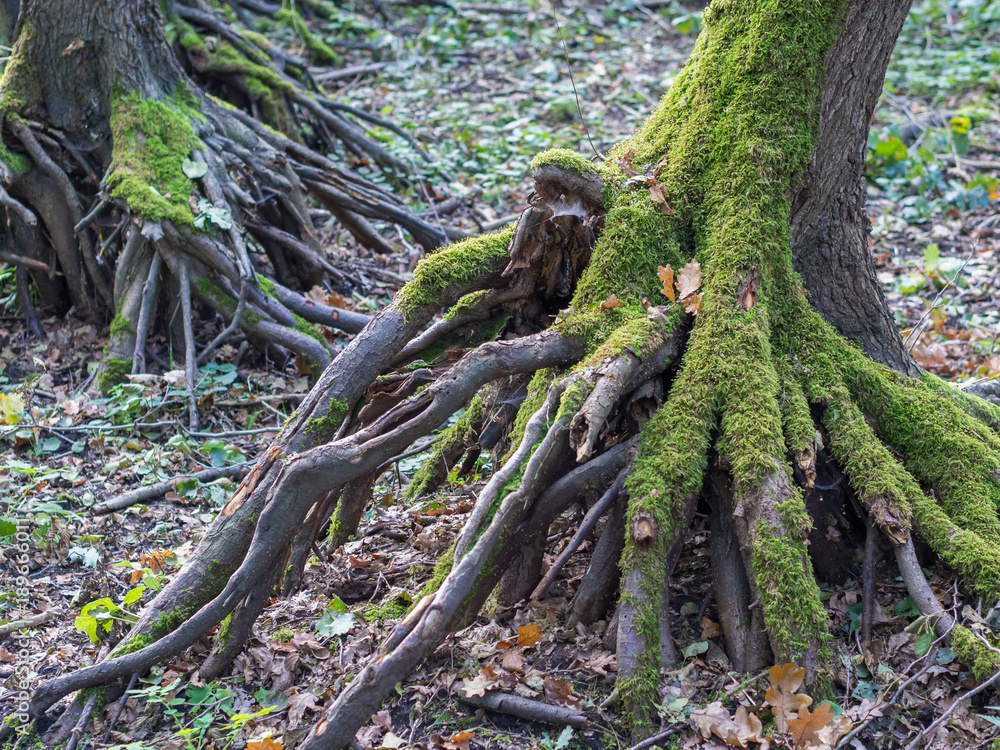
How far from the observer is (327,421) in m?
3.43

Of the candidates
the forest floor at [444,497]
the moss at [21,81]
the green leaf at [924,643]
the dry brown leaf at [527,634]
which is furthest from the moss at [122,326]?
the green leaf at [924,643]

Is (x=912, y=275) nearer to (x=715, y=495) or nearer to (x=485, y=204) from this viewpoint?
(x=485, y=204)

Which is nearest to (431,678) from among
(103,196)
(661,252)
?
(661,252)

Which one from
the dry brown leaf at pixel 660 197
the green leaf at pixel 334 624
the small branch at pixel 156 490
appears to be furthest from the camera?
the small branch at pixel 156 490

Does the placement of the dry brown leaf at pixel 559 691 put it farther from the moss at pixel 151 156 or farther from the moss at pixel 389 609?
the moss at pixel 151 156

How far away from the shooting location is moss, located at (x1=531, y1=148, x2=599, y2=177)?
3.37m

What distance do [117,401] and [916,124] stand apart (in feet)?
27.3

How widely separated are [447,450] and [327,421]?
833mm

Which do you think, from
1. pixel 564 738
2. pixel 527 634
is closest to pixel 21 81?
pixel 527 634

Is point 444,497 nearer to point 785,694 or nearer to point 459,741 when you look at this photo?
point 459,741

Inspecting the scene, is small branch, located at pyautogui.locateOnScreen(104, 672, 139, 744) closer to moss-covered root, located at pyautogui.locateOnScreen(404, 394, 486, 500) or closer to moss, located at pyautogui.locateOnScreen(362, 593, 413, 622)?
moss, located at pyautogui.locateOnScreen(362, 593, 413, 622)

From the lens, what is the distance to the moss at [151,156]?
5594mm

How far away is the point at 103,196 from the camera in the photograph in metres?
5.84

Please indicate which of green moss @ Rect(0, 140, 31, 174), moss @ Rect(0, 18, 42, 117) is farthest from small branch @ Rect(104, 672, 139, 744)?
moss @ Rect(0, 18, 42, 117)
